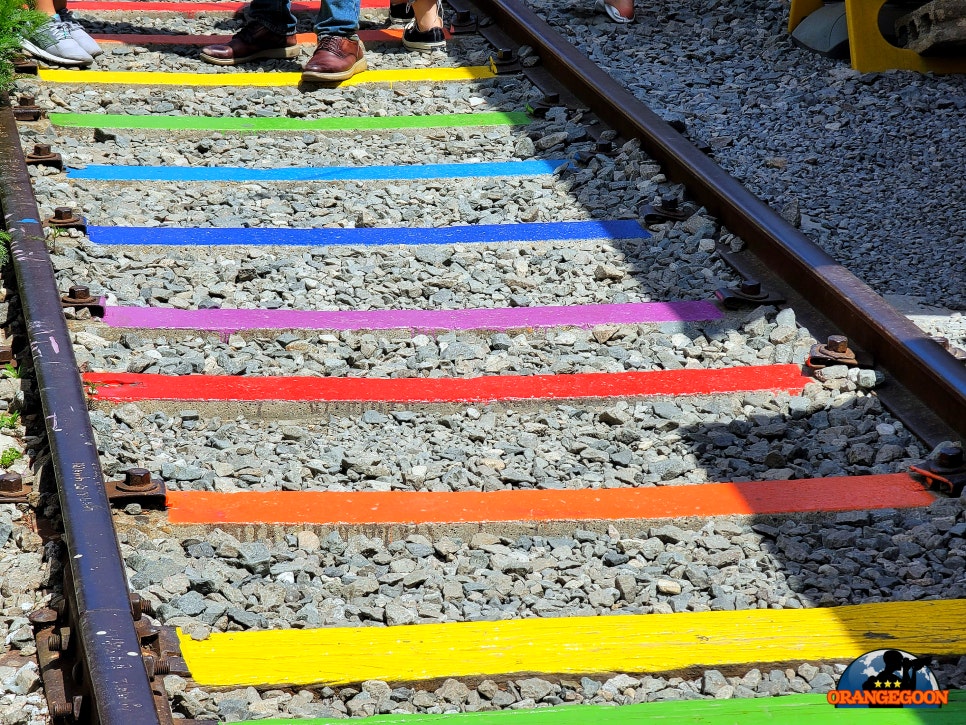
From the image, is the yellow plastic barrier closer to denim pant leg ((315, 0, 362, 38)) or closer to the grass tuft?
denim pant leg ((315, 0, 362, 38))

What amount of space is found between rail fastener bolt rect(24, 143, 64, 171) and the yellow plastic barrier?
361 centimetres

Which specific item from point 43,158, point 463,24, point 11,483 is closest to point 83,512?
point 11,483

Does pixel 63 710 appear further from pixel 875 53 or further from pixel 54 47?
pixel 875 53

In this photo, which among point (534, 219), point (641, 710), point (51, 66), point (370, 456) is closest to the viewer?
point (641, 710)

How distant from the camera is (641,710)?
206 centimetres

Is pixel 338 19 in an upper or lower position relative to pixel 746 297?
upper

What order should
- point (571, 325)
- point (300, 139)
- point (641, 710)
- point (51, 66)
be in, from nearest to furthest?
point (641, 710) → point (571, 325) → point (300, 139) → point (51, 66)

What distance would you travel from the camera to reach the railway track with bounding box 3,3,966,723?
218 cm

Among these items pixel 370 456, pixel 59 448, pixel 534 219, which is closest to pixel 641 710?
pixel 370 456

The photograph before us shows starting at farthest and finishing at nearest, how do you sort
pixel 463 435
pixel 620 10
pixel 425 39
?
pixel 620 10 < pixel 425 39 < pixel 463 435

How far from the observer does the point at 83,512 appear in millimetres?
2279

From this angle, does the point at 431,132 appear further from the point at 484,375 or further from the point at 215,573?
the point at 215,573

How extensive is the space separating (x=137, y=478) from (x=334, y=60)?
3.33 metres

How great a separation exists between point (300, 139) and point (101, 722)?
3504 millimetres
